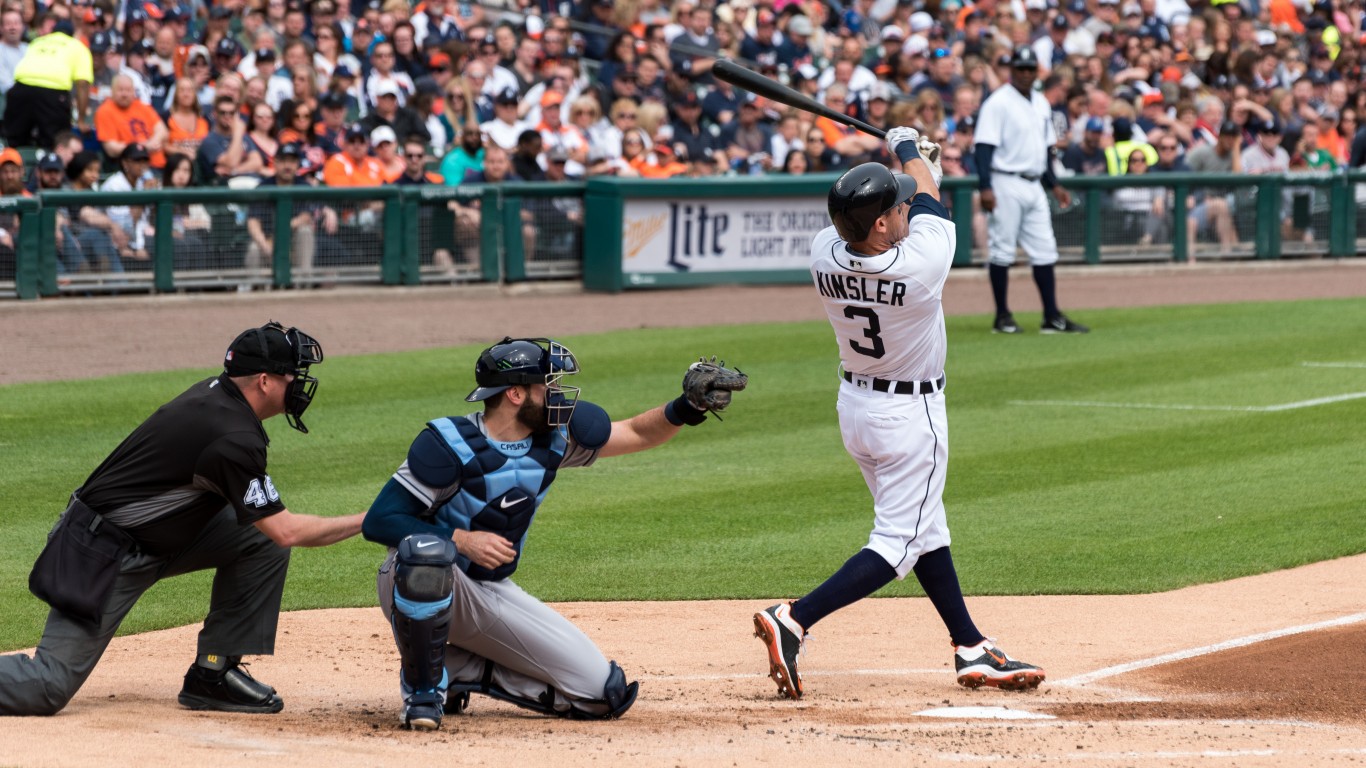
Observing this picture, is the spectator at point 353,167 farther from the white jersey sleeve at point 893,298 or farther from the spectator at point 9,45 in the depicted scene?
the white jersey sleeve at point 893,298

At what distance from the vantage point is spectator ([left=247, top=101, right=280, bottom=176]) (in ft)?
51.8

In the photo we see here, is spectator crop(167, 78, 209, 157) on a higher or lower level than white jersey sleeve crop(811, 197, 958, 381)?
higher

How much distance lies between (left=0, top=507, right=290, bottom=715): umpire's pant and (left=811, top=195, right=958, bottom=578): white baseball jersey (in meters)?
1.90

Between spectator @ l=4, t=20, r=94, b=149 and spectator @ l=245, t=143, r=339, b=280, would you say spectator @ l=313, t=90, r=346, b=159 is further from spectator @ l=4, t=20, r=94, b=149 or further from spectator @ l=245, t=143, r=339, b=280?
spectator @ l=4, t=20, r=94, b=149

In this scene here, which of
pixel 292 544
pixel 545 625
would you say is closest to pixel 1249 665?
pixel 545 625

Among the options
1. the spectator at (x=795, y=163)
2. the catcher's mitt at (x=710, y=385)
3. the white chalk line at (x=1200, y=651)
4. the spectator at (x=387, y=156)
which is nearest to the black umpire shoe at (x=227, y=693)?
the catcher's mitt at (x=710, y=385)

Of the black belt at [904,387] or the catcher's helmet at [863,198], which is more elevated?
the catcher's helmet at [863,198]


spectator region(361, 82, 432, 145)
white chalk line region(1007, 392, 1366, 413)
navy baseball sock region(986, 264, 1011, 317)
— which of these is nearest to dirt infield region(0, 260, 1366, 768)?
white chalk line region(1007, 392, 1366, 413)

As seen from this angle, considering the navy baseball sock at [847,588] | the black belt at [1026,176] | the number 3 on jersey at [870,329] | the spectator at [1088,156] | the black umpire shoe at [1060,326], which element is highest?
the spectator at [1088,156]

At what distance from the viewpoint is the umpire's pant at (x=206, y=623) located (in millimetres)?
5254

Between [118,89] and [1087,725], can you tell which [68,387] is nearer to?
[118,89]

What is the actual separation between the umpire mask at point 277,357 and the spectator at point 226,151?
34.5 feet

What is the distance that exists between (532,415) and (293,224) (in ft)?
35.4

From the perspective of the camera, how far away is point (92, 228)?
14.7 meters
